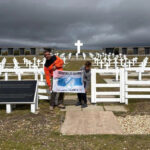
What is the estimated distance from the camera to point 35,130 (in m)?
4.90

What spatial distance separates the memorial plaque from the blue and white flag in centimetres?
72

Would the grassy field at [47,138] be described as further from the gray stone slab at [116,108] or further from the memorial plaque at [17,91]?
the gray stone slab at [116,108]

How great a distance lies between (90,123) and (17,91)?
2615mm

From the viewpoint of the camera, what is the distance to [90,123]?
5.34 m

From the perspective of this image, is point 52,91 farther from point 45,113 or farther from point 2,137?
point 2,137

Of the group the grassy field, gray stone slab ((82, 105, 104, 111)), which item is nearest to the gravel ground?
the grassy field

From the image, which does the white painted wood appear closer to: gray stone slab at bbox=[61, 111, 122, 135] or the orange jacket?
the orange jacket

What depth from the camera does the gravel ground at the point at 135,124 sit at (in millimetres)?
4867

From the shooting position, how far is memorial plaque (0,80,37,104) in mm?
6426

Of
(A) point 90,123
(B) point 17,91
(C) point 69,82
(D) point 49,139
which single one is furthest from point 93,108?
(D) point 49,139

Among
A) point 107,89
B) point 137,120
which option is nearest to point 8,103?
point 137,120

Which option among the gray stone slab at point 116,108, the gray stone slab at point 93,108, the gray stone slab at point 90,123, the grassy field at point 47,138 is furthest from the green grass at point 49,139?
the gray stone slab at point 116,108

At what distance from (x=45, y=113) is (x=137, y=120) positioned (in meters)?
2.59

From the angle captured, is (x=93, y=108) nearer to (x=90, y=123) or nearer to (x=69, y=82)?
(x=69, y=82)
